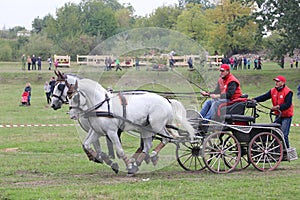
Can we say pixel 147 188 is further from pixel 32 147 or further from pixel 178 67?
pixel 32 147

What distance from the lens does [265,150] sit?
12.3 metres

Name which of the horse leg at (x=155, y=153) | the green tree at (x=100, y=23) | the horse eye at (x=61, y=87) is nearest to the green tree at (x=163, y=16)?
the green tree at (x=100, y=23)

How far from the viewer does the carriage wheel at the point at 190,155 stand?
1251 cm

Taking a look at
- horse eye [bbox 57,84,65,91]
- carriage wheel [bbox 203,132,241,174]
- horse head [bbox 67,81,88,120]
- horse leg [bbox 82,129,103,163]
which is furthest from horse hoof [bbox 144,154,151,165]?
horse eye [bbox 57,84,65,91]

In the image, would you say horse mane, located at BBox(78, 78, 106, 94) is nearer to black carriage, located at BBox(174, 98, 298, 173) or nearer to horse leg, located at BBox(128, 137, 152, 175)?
horse leg, located at BBox(128, 137, 152, 175)

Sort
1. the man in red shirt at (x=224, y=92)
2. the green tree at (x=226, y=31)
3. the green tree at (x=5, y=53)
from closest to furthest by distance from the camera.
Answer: the man in red shirt at (x=224, y=92) < the green tree at (x=226, y=31) < the green tree at (x=5, y=53)

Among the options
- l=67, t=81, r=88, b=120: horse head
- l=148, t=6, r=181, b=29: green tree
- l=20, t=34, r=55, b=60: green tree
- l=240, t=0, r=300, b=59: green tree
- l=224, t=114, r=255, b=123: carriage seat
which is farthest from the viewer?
l=148, t=6, r=181, b=29: green tree

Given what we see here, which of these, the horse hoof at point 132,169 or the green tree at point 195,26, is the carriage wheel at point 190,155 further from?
the green tree at point 195,26

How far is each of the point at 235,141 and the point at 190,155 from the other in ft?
3.47

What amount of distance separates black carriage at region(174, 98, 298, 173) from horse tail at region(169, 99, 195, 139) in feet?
0.38

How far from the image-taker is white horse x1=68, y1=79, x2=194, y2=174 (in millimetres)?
11672

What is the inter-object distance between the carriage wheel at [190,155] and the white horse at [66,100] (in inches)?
55.2

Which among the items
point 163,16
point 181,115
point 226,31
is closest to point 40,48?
point 163,16

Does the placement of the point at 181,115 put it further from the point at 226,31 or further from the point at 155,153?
the point at 226,31
